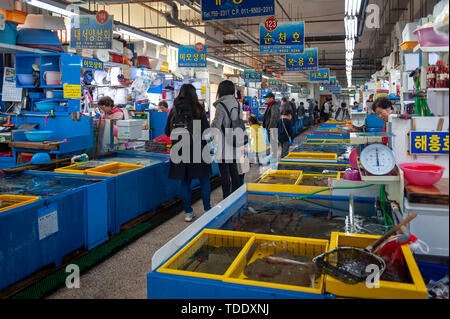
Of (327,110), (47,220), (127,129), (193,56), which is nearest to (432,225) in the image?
(47,220)

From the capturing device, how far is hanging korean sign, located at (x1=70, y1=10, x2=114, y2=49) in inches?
338

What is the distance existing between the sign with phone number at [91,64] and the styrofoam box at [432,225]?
9273mm

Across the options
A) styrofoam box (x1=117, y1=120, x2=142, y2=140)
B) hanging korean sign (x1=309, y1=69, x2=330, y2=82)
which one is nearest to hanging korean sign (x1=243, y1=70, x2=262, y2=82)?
hanging korean sign (x1=309, y1=69, x2=330, y2=82)

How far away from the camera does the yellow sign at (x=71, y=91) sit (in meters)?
6.40

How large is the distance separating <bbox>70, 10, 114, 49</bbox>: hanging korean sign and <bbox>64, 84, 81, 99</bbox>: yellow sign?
8.13ft

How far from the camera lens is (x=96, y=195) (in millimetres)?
4164

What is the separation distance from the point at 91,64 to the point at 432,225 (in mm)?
9677

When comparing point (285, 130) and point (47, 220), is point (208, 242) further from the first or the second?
point (285, 130)

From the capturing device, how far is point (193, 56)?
13352 mm

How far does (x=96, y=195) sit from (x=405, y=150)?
3.09m

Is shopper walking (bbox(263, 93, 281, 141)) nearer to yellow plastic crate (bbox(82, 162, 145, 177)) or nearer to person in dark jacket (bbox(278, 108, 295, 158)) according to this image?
person in dark jacket (bbox(278, 108, 295, 158))

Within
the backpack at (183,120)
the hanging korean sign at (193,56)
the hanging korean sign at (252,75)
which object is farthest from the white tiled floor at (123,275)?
the hanging korean sign at (252,75)

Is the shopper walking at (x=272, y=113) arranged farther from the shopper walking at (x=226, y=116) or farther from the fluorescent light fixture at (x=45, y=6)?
the fluorescent light fixture at (x=45, y=6)
